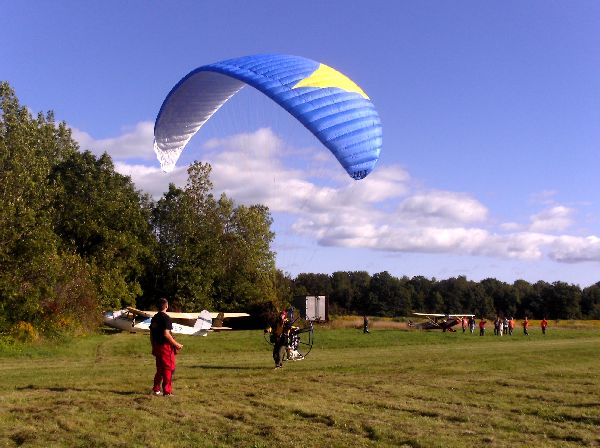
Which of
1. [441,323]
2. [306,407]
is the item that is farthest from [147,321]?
[306,407]

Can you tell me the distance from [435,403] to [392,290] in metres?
116

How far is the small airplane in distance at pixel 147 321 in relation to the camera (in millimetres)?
34906

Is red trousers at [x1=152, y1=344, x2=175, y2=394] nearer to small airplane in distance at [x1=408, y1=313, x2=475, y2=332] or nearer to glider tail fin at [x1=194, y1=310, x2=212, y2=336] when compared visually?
glider tail fin at [x1=194, y1=310, x2=212, y2=336]

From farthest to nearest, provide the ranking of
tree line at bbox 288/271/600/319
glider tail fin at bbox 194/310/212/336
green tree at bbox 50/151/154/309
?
tree line at bbox 288/271/600/319
green tree at bbox 50/151/154/309
glider tail fin at bbox 194/310/212/336

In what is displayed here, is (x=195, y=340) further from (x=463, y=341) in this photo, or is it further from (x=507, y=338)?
(x=507, y=338)

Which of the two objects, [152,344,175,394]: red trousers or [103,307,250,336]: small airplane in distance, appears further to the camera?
[103,307,250,336]: small airplane in distance

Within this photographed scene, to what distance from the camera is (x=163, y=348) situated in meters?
10.8

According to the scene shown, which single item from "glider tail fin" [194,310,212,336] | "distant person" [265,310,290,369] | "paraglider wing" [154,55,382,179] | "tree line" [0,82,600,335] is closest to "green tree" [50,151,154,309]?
"tree line" [0,82,600,335]

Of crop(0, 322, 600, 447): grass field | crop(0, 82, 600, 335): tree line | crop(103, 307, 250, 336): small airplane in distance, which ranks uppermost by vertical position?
crop(0, 82, 600, 335): tree line

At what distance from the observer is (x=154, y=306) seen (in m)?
50.1

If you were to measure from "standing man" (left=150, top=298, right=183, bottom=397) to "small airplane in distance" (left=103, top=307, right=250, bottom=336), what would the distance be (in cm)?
2322

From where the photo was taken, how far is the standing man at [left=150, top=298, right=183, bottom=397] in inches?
419

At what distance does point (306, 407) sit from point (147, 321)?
27.3 m

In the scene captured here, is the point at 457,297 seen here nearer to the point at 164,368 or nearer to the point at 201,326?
the point at 201,326
